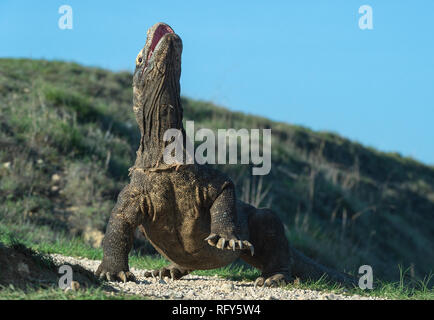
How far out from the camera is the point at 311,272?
668cm

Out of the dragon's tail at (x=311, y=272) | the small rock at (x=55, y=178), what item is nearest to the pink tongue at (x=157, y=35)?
the dragon's tail at (x=311, y=272)

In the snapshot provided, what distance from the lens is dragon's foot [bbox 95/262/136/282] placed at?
193 inches

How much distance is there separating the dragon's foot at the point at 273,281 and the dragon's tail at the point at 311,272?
2.27 ft

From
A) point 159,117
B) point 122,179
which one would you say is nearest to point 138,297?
point 159,117

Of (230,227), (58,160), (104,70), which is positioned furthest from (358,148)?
(230,227)

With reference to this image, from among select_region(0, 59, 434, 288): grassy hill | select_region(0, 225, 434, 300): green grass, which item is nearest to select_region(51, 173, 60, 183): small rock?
select_region(0, 59, 434, 288): grassy hill

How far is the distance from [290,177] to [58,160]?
9.27m

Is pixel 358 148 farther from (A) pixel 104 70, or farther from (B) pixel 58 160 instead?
(B) pixel 58 160

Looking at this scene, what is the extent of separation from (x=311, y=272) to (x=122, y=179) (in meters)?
6.68

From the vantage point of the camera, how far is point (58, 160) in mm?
12438

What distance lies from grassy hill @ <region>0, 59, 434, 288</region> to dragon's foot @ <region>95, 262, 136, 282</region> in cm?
336

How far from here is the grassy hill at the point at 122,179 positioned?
35.9ft

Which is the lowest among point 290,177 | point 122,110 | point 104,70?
point 290,177

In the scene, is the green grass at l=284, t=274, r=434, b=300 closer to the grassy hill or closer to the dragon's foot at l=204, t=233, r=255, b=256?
the dragon's foot at l=204, t=233, r=255, b=256
